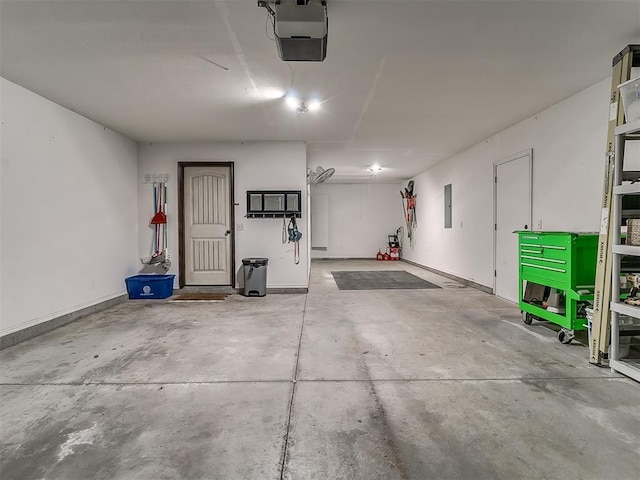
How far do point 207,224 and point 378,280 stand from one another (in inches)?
143

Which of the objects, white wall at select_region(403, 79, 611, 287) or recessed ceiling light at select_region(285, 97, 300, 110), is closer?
white wall at select_region(403, 79, 611, 287)

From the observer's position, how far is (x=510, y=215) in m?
5.00

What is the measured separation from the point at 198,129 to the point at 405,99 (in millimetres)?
3047

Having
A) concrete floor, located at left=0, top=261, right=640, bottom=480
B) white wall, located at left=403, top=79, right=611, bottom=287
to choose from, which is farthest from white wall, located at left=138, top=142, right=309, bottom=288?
white wall, located at left=403, top=79, right=611, bottom=287

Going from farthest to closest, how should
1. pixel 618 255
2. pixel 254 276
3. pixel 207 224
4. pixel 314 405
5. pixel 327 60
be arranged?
pixel 207 224 < pixel 254 276 < pixel 327 60 < pixel 618 255 < pixel 314 405

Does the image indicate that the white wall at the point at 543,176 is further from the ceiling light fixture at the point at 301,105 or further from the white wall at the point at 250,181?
the white wall at the point at 250,181

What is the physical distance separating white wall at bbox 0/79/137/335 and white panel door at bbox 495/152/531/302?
590 cm

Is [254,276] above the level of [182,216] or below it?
below

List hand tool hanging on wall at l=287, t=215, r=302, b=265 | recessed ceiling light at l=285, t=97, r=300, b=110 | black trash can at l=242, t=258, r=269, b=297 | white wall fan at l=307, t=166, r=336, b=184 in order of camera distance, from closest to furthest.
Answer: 1. recessed ceiling light at l=285, t=97, r=300, b=110
2. black trash can at l=242, t=258, r=269, b=297
3. hand tool hanging on wall at l=287, t=215, r=302, b=265
4. white wall fan at l=307, t=166, r=336, b=184

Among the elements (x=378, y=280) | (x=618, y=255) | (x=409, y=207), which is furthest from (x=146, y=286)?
(x=409, y=207)

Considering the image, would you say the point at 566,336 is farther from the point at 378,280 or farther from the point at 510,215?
the point at 378,280

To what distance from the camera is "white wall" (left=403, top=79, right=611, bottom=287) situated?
356 centimetres

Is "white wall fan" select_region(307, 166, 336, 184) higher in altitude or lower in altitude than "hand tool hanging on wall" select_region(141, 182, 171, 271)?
higher

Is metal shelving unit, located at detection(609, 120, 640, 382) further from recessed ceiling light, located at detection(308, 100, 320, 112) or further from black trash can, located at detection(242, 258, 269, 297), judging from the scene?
black trash can, located at detection(242, 258, 269, 297)
